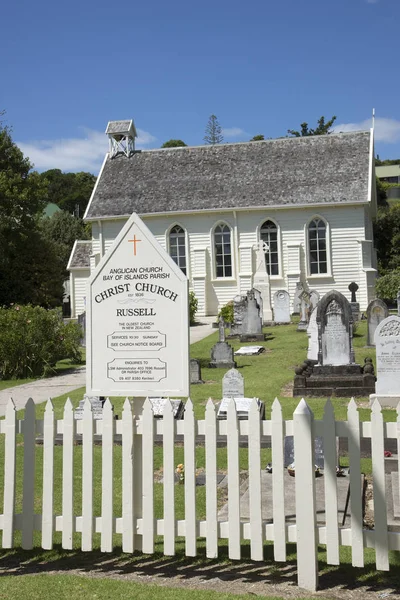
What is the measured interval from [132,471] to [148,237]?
1.95 m

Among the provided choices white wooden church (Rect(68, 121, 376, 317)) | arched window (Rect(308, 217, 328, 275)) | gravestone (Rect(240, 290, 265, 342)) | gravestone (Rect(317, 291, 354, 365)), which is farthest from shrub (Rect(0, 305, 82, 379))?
arched window (Rect(308, 217, 328, 275))

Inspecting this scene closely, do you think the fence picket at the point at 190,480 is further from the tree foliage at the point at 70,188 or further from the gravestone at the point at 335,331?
the tree foliage at the point at 70,188

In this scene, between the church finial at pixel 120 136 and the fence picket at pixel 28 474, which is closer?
the fence picket at pixel 28 474

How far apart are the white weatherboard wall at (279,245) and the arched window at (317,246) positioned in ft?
1.06

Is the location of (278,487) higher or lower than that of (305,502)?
higher

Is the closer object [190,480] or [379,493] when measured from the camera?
[379,493]

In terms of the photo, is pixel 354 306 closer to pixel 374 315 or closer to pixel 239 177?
pixel 374 315

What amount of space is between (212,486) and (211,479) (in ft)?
0.18

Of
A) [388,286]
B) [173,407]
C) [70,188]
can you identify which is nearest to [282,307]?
[388,286]

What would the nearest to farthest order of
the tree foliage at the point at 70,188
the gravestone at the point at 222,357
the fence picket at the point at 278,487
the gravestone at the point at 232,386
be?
the fence picket at the point at 278,487 → the gravestone at the point at 232,386 → the gravestone at the point at 222,357 → the tree foliage at the point at 70,188

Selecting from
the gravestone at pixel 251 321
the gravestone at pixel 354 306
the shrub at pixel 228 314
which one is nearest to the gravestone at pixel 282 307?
the shrub at pixel 228 314

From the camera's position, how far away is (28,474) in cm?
551

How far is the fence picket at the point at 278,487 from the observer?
4.93 m

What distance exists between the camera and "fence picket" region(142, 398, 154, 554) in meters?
5.27
